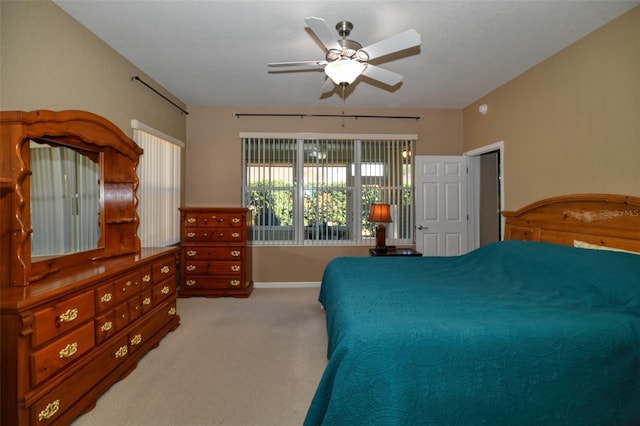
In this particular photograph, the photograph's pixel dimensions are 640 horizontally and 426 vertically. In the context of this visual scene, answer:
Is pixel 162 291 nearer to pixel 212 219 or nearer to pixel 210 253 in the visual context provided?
pixel 210 253

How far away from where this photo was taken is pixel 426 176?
14.6 feet

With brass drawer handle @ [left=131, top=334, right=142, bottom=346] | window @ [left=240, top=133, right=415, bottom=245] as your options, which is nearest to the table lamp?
window @ [left=240, top=133, right=415, bottom=245]

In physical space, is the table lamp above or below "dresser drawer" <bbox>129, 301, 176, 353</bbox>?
above

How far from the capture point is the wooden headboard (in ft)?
6.72

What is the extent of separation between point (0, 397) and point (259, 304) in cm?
246

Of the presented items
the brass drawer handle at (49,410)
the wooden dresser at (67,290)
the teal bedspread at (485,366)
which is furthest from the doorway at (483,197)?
the brass drawer handle at (49,410)

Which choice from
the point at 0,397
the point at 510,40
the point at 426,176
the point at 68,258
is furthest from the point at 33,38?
the point at 426,176

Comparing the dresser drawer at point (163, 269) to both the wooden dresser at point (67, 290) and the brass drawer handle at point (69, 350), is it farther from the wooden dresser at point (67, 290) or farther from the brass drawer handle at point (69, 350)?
the brass drawer handle at point (69, 350)

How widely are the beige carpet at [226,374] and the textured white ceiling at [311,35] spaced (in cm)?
275

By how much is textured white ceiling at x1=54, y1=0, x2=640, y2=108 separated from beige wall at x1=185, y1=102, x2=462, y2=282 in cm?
76

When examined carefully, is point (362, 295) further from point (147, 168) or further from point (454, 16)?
point (147, 168)

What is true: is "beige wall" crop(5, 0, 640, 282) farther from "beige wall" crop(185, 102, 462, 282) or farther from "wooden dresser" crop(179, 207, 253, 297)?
"wooden dresser" crop(179, 207, 253, 297)

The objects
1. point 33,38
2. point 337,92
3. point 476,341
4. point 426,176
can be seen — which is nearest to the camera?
point 476,341

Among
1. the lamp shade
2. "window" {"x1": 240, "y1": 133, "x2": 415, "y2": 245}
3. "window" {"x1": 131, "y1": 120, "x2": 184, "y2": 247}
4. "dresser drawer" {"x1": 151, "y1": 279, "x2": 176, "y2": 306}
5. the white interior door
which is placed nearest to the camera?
"dresser drawer" {"x1": 151, "y1": 279, "x2": 176, "y2": 306}
